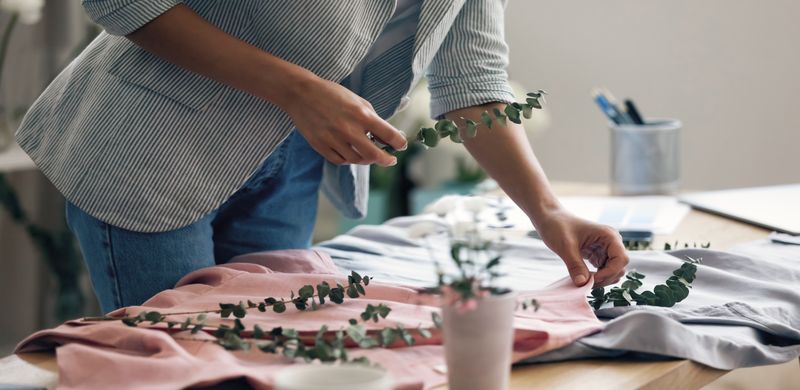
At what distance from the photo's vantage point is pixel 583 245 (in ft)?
3.65

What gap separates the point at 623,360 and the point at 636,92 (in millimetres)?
2071

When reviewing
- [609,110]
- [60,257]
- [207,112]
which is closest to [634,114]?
[609,110]

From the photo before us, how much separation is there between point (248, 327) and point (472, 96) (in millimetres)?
510

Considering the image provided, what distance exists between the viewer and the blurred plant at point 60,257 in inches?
101

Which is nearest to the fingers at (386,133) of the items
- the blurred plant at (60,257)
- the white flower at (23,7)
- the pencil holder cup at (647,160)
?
the pencil holder cup at (647,160)

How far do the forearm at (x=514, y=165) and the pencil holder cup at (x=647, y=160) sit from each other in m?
0.71

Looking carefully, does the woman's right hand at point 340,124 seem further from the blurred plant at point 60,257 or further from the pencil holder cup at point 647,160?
the blurred plant at point 60,257

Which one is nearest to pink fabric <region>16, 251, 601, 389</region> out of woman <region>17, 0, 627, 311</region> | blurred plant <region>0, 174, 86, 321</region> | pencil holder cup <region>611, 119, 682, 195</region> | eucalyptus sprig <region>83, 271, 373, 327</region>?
eucalyptus sprig <region>83, 271, 373, 327</region>

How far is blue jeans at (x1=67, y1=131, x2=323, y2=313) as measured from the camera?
1.16 metres

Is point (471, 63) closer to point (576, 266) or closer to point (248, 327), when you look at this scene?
point (576, 266)

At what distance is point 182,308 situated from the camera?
92 cm

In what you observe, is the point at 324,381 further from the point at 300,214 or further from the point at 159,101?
the point at 300,214

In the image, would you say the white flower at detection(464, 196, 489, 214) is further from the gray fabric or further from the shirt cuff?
the shirt cuff

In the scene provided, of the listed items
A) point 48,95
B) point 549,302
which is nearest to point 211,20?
point 48,95
